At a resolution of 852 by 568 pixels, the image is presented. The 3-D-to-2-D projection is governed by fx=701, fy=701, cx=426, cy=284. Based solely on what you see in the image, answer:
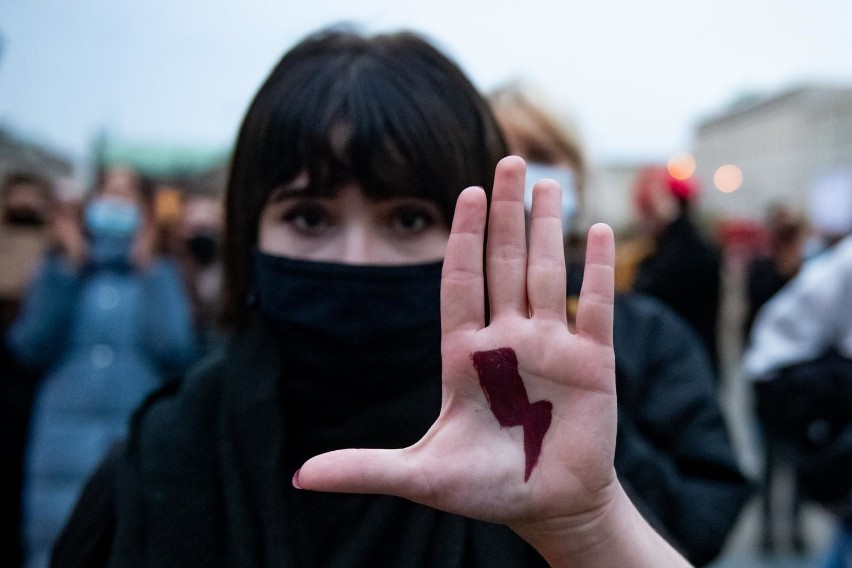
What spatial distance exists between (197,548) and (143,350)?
219cm

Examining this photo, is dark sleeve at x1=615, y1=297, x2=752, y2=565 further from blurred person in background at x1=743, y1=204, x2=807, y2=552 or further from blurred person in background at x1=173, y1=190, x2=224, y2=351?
blurred person in background at x1=743, y1=204, x2=807, y2=552

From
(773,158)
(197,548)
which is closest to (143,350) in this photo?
(197,548)

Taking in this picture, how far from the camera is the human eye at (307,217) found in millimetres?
1313

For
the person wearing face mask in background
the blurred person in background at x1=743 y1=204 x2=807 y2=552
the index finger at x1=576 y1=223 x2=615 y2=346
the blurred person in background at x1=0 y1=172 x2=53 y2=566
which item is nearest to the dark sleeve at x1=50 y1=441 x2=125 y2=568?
the index finger at x1=576 y1=223 x2=615 y2=346

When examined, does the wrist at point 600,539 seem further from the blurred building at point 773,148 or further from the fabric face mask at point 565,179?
the blurred building at point 773,148

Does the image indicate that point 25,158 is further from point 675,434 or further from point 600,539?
point 600,539

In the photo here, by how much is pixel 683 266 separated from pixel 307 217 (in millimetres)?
3337

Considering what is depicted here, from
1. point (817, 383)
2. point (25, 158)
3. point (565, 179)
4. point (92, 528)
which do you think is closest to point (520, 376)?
point (92, 528)

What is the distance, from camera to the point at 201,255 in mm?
5008

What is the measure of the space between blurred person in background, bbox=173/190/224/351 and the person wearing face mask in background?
330mm

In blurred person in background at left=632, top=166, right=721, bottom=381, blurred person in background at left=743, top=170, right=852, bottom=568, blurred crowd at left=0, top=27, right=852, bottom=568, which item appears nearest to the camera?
blurred crowd at left=0, top=27, right=852, bottom=568

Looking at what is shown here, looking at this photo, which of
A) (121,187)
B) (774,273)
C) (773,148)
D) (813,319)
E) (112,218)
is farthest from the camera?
(773,148)

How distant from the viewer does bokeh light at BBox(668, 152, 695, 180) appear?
167 inches

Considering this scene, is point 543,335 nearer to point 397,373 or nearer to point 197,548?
point 397,373
